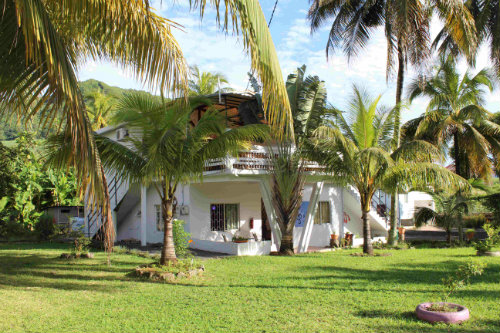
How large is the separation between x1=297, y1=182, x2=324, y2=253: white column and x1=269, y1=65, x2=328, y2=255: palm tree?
4.08 feet

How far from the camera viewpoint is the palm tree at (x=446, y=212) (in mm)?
A: 17906

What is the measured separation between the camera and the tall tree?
10641mm

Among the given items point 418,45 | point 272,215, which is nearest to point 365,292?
point 272,215

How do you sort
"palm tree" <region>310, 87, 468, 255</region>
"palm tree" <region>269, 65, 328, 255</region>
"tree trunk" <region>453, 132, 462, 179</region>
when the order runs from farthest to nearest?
"tree trunk" <region>453, 132, 462, 179</region>, "palm tree" <region>269, 65, 328, 255</region>, "palm tree" <region>310, 87, 468, 255</region>

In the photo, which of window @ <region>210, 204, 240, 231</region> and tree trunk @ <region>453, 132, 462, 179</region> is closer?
window @ <region>210, 204, 240, 231</region>

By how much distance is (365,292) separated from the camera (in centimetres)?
884

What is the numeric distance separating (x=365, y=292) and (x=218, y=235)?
10.4m

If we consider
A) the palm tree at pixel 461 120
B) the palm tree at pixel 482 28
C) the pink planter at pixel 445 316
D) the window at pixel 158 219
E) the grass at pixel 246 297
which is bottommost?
the grass at pixel 246 297

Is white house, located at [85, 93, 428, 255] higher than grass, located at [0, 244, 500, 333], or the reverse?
white house, located at [85, 93, 428, 255]

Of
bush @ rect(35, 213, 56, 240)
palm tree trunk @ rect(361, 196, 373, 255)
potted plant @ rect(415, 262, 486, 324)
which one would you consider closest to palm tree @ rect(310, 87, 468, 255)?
palm tree trunk @ rect(361, 196, 373, 255)

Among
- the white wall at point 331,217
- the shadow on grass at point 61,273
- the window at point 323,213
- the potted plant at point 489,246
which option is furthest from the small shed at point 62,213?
the potted plant at point 489,246

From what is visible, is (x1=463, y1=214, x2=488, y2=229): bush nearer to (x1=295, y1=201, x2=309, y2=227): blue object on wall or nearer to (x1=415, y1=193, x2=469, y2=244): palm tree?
(x1=415, y1=193, x2=469, y2=244): palm tree

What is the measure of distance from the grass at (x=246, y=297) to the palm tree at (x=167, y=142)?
2.33 m

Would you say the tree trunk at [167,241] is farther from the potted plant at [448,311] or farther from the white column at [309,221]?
the white column at [309,221]
